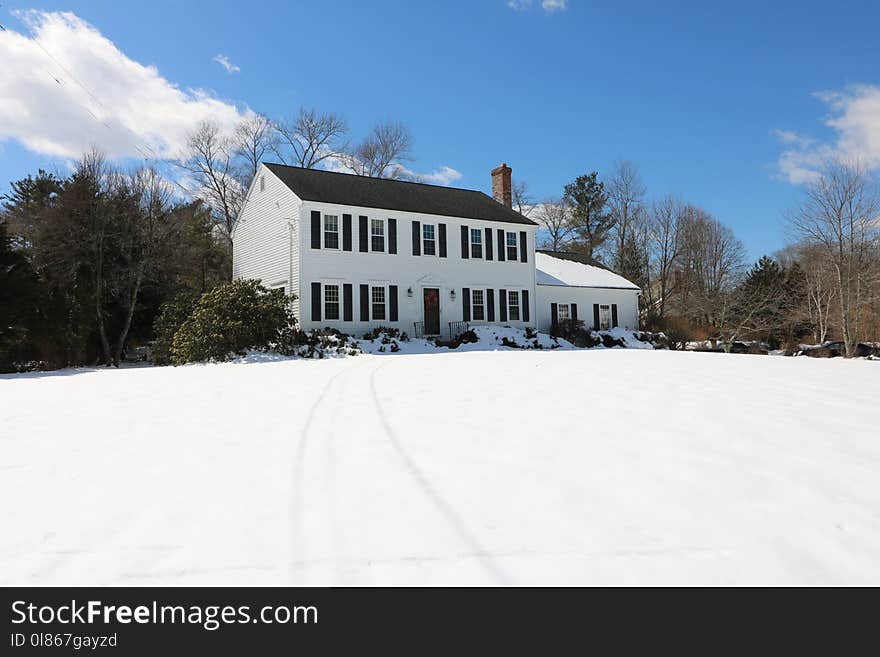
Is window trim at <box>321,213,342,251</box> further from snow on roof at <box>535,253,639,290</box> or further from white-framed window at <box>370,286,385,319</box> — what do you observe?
snow on roof at <box>535,253,639,290</box>

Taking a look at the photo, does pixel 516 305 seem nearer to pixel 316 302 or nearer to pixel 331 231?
pixel 331 231

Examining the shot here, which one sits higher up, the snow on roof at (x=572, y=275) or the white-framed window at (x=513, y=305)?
the snow on roof at (x=572, y=275)

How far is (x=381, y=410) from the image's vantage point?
611 centimetres

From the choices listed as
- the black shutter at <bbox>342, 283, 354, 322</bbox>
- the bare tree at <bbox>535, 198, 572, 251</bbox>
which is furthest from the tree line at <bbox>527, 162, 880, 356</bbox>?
the black shutter at <bbox>342, 283, 354, 322</bbox>

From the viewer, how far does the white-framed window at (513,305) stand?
79.2 ft

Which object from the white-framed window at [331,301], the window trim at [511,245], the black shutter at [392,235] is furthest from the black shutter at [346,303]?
the window trim at [511,245]

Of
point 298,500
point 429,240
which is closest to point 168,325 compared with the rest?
point 429,240

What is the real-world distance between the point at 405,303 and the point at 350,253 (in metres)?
3.01

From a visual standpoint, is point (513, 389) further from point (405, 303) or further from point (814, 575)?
point (405, 303)

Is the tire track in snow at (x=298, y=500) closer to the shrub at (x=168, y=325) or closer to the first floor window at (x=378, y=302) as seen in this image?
the shrub at (x=168, y=325)

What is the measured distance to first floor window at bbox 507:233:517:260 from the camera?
80.7 feet

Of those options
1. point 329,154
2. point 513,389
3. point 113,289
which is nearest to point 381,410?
point 513,389

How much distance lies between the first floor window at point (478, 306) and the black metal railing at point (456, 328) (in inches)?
34.4

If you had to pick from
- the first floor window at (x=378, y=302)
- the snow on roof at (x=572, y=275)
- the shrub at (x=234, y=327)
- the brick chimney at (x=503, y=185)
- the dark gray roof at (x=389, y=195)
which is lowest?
the shrub at (x=234, y=327)
